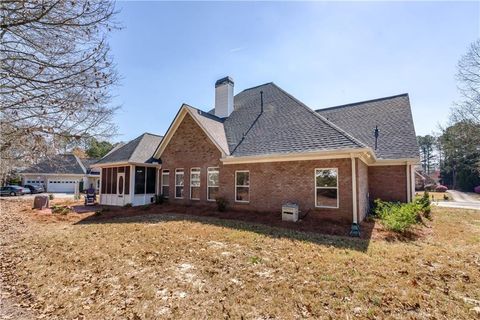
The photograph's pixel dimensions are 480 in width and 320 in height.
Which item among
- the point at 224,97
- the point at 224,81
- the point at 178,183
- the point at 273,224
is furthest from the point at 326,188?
the point at 224,81

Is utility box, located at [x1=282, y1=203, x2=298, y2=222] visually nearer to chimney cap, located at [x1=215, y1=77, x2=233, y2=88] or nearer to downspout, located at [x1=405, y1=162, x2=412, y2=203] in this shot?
downspout, located at [x1=405, y1=162, x2=412, y2=203]

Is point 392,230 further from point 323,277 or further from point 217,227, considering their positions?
point 217,227

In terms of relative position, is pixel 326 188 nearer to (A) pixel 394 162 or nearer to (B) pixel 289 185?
(B) pixel 289 185

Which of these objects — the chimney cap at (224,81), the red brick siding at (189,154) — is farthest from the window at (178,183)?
the chimney cap at (224,81)

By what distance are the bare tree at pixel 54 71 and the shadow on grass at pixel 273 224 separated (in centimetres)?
688

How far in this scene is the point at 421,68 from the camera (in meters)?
10.9

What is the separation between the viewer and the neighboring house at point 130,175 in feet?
56.0

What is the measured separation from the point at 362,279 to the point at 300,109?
426 inches

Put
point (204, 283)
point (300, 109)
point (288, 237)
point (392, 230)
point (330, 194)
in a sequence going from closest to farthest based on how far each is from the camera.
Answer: point (204, 283) < point (288, 237) < point (392, 230) < point (330, 194) < point (300, 109)

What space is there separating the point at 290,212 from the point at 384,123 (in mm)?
9681

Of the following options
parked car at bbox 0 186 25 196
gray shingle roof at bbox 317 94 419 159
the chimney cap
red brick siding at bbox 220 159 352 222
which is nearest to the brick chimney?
the chimney cap

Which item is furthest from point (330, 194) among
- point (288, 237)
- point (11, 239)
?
point (11, 239)

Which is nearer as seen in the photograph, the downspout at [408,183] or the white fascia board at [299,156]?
the white fascia board at [299,156]

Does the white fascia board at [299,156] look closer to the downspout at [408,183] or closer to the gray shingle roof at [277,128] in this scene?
the gray shingle roof at [277,128]
